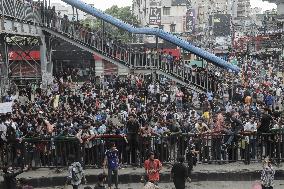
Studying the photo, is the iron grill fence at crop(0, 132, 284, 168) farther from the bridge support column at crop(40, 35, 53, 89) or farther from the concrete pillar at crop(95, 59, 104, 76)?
the concrete pillar at crop(95, 59, 104, 76)

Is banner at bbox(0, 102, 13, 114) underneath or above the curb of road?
above

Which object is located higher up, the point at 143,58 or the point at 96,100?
the point at 143,58

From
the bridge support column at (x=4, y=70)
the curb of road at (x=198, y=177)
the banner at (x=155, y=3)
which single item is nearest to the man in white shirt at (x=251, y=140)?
the curb of road at (x=198, y=177)

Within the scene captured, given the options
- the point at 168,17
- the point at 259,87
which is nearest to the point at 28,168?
the point at 259,87

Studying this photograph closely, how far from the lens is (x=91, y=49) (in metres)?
24.7

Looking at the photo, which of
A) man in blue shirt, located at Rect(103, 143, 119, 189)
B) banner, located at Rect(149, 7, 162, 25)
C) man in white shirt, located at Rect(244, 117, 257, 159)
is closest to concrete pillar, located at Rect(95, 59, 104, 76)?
man in white shirt, located at Rect(244, 117, 257, 159)

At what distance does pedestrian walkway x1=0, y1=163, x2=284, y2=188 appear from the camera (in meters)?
13.4

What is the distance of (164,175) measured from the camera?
13570 mm

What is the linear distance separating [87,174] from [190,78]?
1310 centimetres

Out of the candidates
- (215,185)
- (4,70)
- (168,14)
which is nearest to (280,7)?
(4,70)

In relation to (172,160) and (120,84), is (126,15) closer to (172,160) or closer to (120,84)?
(120,84)

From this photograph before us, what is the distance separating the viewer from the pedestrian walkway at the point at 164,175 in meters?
13.4

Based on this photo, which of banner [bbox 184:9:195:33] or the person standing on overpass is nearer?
the person standing on overpass

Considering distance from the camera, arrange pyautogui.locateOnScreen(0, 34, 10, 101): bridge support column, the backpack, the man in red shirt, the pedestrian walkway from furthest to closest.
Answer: pyautogui.locateOnScreen(0, 34, 10, 101): bridge support column → the pedestrian walkway → the man in red shirt → the backpack
